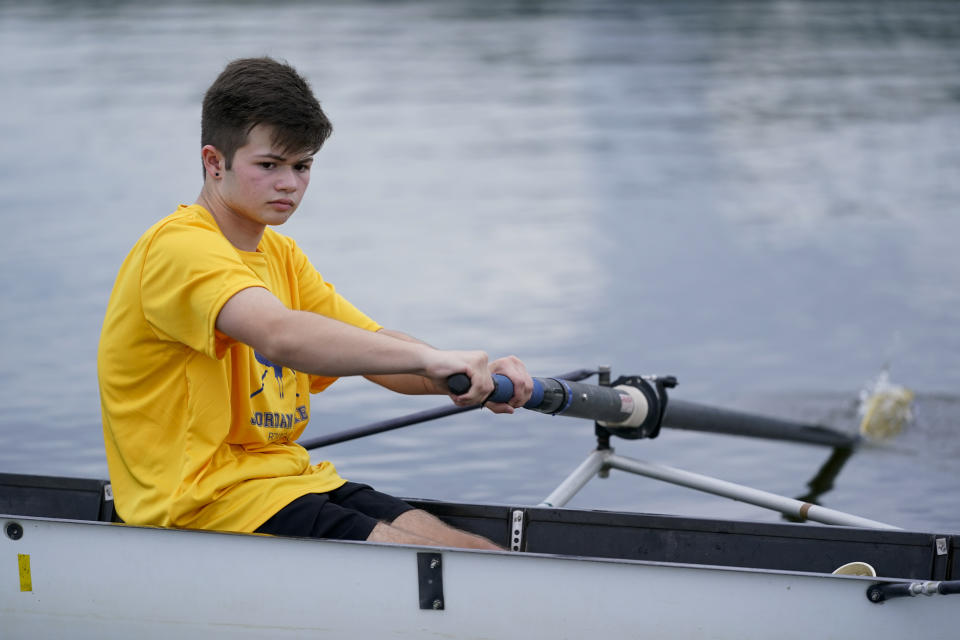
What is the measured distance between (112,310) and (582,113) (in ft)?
49.4

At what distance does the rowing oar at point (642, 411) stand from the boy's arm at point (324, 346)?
0.05m

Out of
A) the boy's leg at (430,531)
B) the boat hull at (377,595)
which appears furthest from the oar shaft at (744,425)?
the boat hull at (377,595)

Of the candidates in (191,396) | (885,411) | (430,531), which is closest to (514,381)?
(430,531)

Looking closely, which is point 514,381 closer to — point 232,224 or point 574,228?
point 232,224

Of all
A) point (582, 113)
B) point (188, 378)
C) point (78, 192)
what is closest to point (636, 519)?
point (188, 378)

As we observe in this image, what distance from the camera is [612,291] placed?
9398 millimetres

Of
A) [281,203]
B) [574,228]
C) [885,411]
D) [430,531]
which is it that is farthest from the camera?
[574,228]

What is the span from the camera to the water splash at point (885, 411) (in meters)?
6.84

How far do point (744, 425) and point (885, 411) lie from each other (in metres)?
1.72

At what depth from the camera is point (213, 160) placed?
299 cm

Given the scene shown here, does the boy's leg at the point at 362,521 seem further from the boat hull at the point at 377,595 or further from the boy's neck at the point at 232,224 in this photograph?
the boy's neck at the point at 232,224

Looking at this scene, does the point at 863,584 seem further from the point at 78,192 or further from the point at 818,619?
the point at 78,192

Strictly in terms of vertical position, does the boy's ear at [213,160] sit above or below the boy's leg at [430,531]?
above

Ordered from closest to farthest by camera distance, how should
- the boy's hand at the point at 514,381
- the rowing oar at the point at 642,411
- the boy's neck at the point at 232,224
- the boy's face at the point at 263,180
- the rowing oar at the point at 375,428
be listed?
1. the boy's face at the point at 263,180
2. the boy's neck at the point at 232,224
3. the boy's hand at the point at 514,381
4. the rowing oar at the point at 642,411
5. the rowing oar at the point at 375,428
